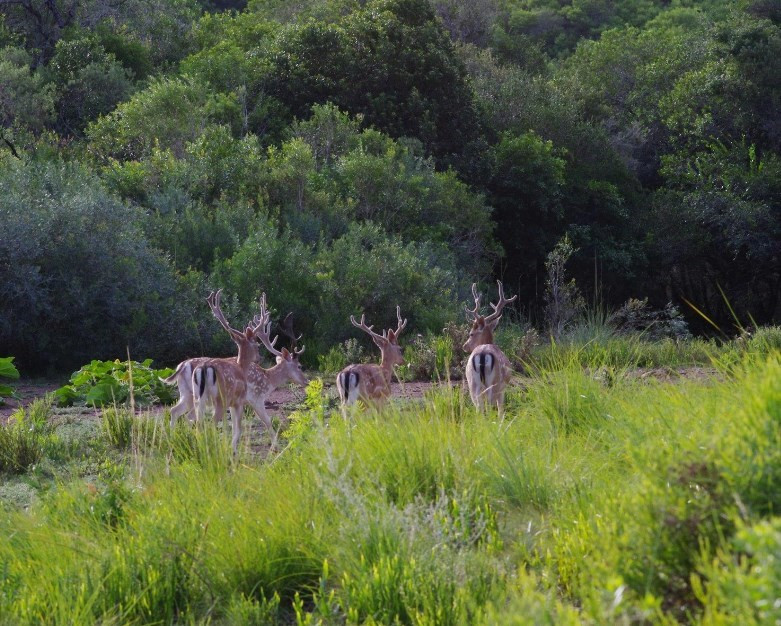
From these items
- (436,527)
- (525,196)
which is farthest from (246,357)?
(525,196)

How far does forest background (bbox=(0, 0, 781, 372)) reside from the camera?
1627cm

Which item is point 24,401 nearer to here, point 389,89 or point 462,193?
point 462,193

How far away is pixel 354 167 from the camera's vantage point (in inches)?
830

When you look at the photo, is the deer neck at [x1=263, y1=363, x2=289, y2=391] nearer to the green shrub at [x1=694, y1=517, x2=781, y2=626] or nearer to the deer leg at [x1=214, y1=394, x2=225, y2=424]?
the deer leg at [x1=214, y1=394, x2=225, y2=424]

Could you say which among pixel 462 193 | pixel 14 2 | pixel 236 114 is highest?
pixel 14 2

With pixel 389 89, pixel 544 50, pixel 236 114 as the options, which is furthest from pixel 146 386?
pixel 544 50

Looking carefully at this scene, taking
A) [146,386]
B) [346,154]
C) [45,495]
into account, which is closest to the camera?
[45,495]

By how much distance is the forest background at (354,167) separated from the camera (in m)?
16.3

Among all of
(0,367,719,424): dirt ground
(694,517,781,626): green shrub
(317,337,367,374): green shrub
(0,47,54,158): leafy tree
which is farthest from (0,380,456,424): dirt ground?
(0,47,54,158): leafy tree

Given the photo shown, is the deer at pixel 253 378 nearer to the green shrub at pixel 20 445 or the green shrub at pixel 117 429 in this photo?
the green shrub at pixel 117 429

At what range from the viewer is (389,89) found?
26.3m

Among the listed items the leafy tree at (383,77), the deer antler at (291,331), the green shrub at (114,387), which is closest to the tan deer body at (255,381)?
the deer antler at (291,331)

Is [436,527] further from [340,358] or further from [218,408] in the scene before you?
[340,358]

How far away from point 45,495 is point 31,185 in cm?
1074
